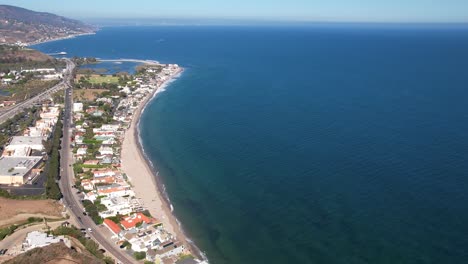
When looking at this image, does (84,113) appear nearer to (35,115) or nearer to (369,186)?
(35,115)

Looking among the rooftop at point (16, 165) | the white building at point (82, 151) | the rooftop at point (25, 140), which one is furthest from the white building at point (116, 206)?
the rooftop at point (25, 140)

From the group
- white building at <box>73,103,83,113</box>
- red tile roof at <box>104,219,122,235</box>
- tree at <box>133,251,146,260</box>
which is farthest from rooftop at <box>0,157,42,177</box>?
white building at <box>73,103,83,113</box>

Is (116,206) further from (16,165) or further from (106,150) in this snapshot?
(16,165)

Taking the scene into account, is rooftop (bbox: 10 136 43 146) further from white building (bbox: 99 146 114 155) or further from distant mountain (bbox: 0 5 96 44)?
distant mountain (bbox: 0 5 96 44)

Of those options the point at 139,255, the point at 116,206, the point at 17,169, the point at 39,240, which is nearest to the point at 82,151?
the point at 17,169

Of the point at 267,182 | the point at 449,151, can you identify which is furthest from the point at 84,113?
the point at 449,151

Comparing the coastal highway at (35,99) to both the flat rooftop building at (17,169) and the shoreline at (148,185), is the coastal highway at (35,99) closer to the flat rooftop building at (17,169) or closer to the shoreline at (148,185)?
the flat rooftop building at (17,169)
